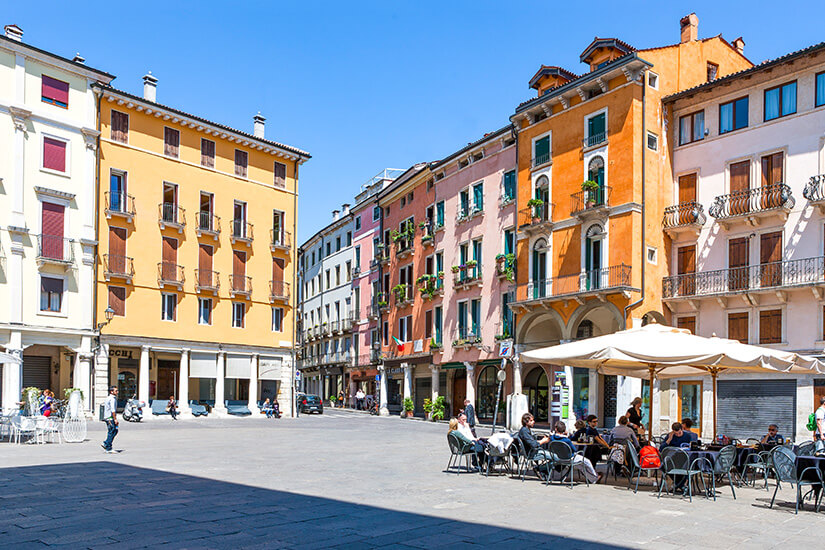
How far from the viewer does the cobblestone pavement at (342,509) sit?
8523mm

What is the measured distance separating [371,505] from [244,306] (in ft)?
118

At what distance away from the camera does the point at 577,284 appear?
112 ft

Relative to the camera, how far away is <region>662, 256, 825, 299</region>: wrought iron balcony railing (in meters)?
26.9

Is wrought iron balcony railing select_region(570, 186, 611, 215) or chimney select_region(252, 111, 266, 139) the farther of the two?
chimney select_region(252, 111, 266, 139)

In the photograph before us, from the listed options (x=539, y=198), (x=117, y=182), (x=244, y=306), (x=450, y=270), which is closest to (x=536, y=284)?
(x=539, y=198)

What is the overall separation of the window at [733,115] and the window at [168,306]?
28884 millimetres

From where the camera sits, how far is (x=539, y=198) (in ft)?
122

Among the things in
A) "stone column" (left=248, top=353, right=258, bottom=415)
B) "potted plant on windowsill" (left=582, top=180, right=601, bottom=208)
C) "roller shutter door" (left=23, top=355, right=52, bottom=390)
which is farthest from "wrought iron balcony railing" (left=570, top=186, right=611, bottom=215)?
"roller shutter door" (left=23, top=355, right=52, bottom=390)

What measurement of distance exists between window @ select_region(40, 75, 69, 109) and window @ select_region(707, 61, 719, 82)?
1225 inches

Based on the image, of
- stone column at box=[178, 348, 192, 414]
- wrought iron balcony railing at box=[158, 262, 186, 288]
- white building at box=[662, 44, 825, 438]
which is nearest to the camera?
white building at box=[662, 44, 825, 438]

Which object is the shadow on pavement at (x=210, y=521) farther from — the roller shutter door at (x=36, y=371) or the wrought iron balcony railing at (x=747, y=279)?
the roller shutter door at (x=36, y=371)

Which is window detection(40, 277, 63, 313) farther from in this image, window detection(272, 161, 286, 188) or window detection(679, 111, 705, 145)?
window detection(679, 111, 705, 145)

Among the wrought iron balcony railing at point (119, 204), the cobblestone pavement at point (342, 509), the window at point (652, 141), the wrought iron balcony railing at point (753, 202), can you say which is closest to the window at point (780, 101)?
the wrought iron balcony railing at point (753, 202)

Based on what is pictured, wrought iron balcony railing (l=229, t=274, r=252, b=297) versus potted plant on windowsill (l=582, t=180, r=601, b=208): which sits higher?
potted plant on windowsill (l=582, t=180, r=601, b=208)
